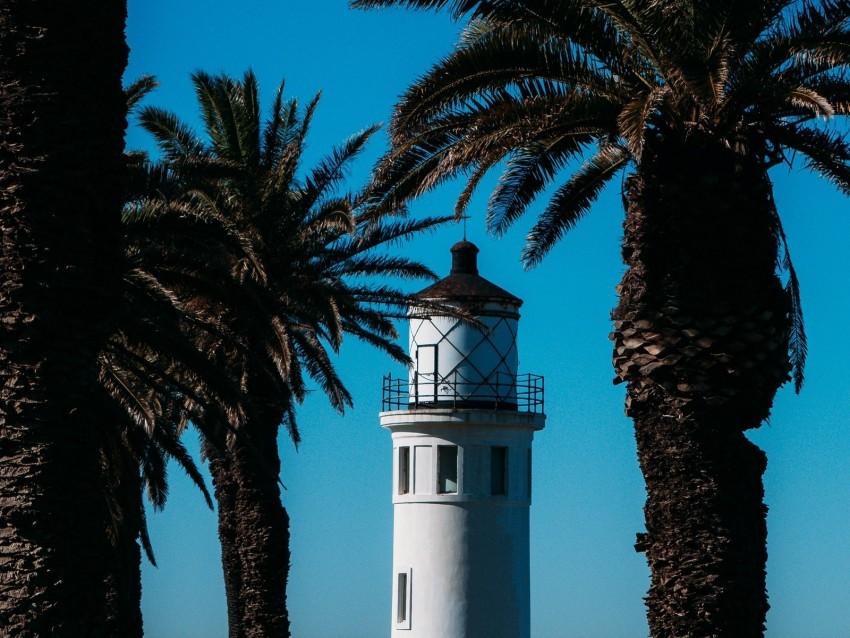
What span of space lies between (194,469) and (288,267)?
5097 millimetres

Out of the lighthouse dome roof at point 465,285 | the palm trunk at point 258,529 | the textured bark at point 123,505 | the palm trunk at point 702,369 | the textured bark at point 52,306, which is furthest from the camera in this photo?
the lighthouse dome roof at point 465,285

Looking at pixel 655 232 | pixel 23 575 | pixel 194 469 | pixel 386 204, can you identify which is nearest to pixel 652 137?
pixel 655 232

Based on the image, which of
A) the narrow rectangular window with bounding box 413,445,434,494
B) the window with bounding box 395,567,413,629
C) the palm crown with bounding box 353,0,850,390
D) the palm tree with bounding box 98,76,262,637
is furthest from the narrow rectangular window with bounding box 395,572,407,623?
the palm crown with bounding box 353,0,850,390

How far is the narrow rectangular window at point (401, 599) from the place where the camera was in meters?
38.7

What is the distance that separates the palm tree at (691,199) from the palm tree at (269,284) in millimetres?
8288

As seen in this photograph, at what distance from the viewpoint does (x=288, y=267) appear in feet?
88.7

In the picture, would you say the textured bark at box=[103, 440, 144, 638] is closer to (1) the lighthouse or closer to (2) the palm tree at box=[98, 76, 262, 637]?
(2) the palm tree at box=[98, 76, 262, 637]


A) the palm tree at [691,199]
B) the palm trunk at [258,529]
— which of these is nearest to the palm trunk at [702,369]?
the palm tree at [691,199]

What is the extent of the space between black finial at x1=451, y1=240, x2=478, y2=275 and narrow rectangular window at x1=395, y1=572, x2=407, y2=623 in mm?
7946

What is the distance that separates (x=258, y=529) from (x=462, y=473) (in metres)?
12.7

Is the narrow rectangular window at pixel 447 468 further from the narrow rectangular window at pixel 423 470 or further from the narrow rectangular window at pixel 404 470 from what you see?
the narrow rectangular window at pixel 404 470

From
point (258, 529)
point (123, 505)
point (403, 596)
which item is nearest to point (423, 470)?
point (403, 596)

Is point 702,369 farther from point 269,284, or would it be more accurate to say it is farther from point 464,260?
point 464,260

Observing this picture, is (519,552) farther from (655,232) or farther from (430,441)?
(655,232)
